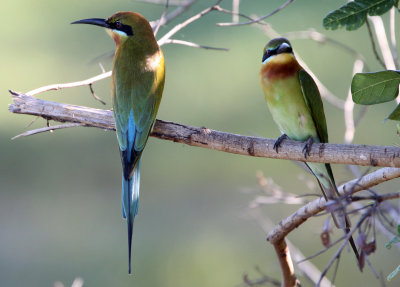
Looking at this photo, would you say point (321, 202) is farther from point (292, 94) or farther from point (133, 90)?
point (133, 90)

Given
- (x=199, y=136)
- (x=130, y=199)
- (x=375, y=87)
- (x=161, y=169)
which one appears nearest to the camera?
(x=375, y=87)

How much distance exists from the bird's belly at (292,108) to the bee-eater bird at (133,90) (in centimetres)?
44

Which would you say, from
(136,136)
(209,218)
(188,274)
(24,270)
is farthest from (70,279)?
(136,136)

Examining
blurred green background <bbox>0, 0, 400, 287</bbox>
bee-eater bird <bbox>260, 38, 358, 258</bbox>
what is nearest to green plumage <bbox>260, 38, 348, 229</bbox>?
bee-eater bird <bbox>260, 38, 358, 258</bbox>

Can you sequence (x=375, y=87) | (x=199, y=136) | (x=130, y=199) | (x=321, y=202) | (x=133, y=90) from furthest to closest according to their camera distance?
(x=133, y=90) < (x=130, y=199) < (x=199, y=136) < (x=321, y=202) < (x=375, y=87)

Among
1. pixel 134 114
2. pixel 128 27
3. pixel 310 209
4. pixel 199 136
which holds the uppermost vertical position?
pixel 128 27

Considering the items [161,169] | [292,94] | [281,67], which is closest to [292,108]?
[292,94]

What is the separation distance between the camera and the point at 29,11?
645 cm

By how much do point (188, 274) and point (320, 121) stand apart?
2.06m

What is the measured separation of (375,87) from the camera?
4.65ft

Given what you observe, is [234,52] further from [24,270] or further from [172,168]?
A: [24,270]

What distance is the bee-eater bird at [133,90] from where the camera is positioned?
2086 millimetres

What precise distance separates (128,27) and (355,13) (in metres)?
1.07

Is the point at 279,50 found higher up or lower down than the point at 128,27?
lower down
